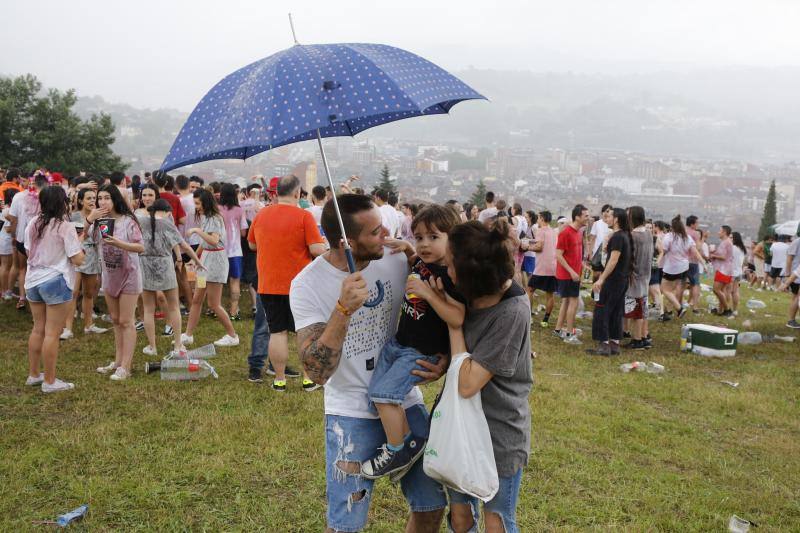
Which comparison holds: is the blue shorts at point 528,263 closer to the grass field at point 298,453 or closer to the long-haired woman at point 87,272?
the grass field at point 298,453

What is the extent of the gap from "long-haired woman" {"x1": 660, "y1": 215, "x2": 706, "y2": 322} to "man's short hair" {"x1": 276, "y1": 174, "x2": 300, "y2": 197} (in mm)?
8719

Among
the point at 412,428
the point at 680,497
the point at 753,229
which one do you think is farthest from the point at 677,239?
the point at 753,229

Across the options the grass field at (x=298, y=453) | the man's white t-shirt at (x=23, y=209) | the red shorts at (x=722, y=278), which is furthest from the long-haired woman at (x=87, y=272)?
the red shorts at (x=722, y=278)

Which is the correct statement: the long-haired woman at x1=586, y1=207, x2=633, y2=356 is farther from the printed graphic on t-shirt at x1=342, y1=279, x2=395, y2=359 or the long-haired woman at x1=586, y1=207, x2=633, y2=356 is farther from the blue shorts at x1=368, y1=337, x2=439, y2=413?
the blue shorts at x1=368, y1=337, x2=439, y2=413

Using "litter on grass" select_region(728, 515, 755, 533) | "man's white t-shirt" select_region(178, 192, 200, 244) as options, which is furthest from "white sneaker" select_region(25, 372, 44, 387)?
"litter on grass" select_region(728, 515, 755, 533)

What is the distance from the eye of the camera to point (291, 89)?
2.62m

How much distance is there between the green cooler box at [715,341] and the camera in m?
9.09

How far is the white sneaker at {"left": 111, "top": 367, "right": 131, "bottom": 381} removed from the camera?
21.8 ft

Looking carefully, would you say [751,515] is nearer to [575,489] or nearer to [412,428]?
[575,489]

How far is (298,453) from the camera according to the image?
497cm

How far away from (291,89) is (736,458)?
4.84 metres

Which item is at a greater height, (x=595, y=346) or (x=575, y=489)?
(x=575, y=489)

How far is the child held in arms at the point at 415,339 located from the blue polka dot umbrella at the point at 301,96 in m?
0.56

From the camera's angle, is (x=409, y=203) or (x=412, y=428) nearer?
(x=412, y=428)
